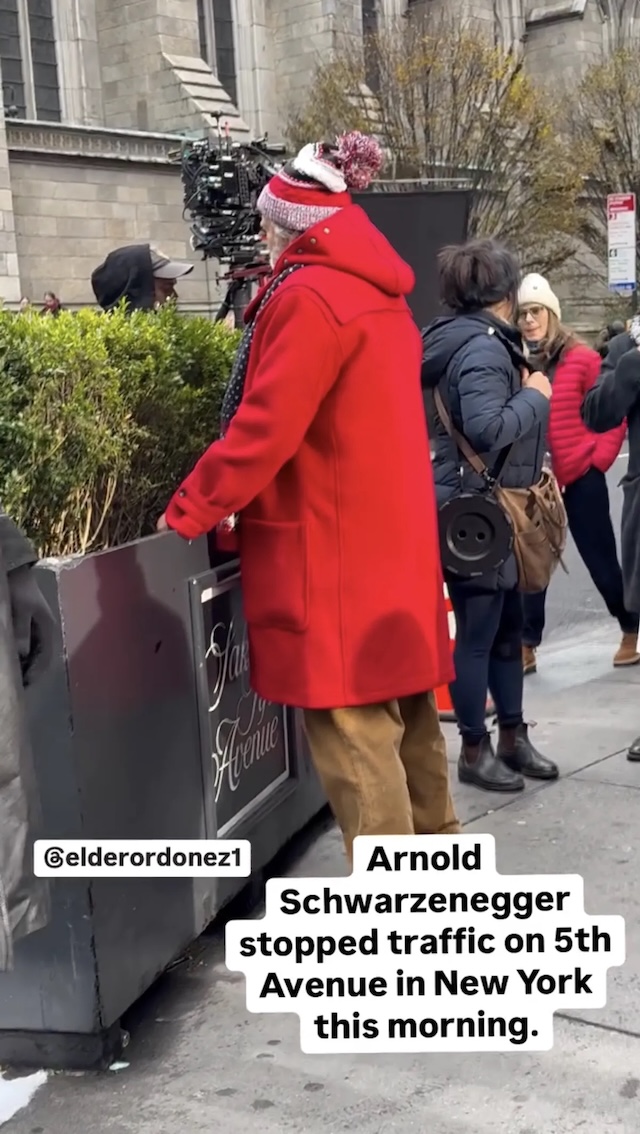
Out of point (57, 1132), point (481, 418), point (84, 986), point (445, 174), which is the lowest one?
point (57, 1132)

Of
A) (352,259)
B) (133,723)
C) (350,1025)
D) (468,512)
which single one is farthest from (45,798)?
(468,512)

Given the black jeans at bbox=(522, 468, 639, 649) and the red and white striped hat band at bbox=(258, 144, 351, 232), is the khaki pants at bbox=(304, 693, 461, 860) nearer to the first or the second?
the red and white striped hat band at bbox=(258, 144, 351, 232)

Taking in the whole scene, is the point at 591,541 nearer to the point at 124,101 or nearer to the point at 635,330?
the point at 635,330

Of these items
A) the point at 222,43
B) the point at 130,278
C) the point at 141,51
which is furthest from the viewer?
the point at 222,43

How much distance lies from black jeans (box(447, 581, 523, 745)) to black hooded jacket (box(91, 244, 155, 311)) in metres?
1.67

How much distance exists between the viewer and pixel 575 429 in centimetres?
634

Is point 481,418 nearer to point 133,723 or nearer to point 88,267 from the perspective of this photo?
point 133,723

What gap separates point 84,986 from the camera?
2.78 meters

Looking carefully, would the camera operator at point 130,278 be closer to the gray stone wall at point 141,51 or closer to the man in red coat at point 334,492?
the man in red coat at point 334,492

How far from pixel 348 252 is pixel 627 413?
6.74 feet

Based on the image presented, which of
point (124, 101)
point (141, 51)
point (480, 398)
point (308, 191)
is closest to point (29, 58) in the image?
point (124, 101)

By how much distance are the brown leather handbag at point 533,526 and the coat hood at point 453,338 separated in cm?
10

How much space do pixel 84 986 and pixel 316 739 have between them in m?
0.76

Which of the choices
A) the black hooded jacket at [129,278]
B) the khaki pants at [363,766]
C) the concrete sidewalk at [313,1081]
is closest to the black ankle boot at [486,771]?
the concrete sidewalk at [313,1081]
